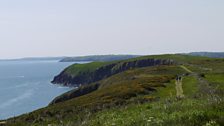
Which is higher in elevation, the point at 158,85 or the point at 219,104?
the point at 219,104

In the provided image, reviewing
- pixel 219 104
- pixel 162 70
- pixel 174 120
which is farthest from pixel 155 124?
pixel 162 70

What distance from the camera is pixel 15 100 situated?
16825 centimetres

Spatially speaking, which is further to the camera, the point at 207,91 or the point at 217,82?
the point at 217,82

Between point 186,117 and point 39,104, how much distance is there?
147 m

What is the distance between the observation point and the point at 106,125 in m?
17.6

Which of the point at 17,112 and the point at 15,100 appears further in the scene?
the point at 15,100

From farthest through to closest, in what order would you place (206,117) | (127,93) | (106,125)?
1. (127,93)
2. (106,125)
3. (206,117)

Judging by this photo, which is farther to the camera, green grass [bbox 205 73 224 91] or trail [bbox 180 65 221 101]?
green grass [bbox 205 73 224 91]

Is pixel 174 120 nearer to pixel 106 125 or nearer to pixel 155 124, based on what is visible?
pixel 155 124

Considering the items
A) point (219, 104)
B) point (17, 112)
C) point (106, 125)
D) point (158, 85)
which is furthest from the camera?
point (17, 112)

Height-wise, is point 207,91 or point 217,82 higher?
point 207,91

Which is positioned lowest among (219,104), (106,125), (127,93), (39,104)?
(39,104)

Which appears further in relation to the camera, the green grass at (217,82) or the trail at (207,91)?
the green grass at (217,82)

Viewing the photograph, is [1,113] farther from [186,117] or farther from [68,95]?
[186,117]
